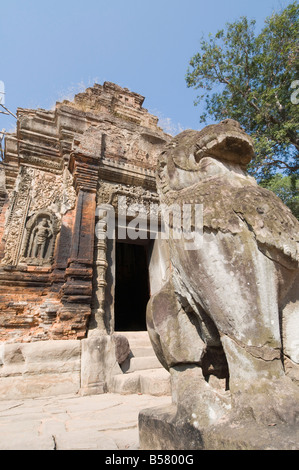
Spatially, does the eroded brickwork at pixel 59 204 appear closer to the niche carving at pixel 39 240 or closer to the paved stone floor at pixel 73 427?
the niche carving at pixel 39 240

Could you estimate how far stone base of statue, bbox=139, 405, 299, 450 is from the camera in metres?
→ 0.87

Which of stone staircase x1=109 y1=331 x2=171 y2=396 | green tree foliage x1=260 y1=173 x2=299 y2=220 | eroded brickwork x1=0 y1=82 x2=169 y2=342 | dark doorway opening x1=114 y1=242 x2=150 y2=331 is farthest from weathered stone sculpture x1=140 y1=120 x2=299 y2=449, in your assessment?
green tree foliage x1=260 y1=173 x2=299 y2=220

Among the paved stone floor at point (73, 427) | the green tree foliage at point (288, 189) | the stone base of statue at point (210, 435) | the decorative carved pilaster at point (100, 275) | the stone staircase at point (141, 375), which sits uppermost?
the green tree foliage at point (288, 189)

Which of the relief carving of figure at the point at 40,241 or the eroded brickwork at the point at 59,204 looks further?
the relief carving of figure at the point at 40,241

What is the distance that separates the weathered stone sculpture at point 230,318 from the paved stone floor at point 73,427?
35cm

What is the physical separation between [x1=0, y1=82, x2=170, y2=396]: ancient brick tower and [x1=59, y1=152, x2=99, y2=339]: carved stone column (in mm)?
16

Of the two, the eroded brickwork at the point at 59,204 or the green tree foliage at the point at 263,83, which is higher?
the green tree foliage at the point at 263,83

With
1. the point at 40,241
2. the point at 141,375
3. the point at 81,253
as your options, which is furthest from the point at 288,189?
the point at 141,375

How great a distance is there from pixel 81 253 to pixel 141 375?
88.6 inches

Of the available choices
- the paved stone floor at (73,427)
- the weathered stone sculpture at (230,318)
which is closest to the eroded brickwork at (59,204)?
the paved stone floor at (73,427)

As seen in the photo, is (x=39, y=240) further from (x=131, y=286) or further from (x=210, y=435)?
(x=131, y=286)

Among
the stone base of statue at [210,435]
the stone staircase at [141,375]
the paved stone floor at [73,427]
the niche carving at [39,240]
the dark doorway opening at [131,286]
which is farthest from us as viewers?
the dark doorway opening at [131,286]

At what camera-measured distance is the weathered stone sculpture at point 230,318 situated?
1.01 m

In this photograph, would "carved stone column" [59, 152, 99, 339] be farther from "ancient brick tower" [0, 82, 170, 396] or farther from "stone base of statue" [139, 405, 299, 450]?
"stone base of statue" [139, 405, 299, 450]
